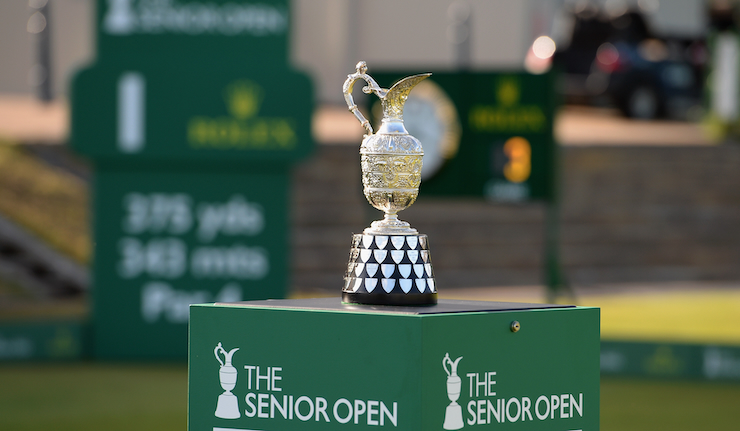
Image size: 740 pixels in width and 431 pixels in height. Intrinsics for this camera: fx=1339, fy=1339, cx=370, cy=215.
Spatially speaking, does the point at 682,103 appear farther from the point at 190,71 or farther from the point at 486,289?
the point at 190,71

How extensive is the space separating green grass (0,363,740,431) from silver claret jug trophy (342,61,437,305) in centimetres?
263

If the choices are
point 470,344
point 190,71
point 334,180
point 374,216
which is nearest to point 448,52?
point 334,180

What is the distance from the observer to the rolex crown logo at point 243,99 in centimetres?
651

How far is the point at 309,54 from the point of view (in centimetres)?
1711

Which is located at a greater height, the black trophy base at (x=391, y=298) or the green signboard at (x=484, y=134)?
the green signboard at (x=484, y=134)

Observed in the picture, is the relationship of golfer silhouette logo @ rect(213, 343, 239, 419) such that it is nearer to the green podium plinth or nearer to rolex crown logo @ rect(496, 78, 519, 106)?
the green podium plinth

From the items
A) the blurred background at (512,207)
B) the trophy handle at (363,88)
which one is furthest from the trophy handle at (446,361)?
the blurred background at (512,207)

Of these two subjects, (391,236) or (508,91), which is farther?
(508,91)

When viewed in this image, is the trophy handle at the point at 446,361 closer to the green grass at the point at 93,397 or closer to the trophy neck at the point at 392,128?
the trophy neck at the point at 392,128

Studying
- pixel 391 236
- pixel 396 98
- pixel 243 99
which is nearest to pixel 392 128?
pixel 396 98

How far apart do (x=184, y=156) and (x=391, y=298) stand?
4114 millimetres

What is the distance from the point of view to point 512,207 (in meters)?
11.0

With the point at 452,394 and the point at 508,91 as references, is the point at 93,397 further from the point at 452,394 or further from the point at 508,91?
the point at 452,394

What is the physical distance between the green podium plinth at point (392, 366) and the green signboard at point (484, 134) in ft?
17.7
